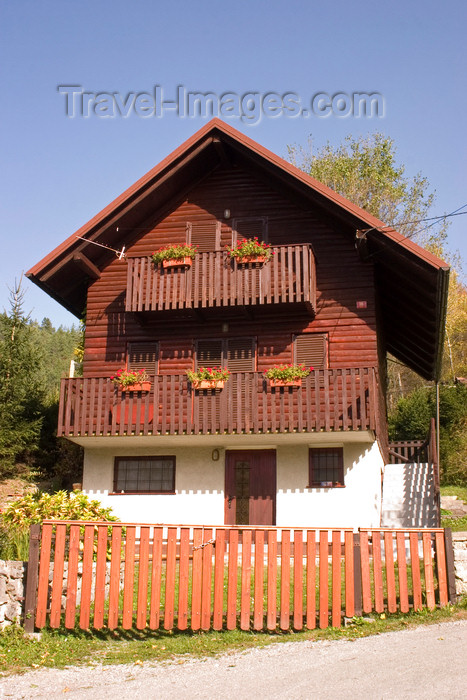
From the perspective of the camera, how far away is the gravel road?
7492 millimetres

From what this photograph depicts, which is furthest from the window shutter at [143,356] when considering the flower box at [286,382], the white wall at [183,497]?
the flower box at [286,382]

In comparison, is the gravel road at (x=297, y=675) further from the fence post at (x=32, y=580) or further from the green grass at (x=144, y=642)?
the fence post at (x=32, y=580)

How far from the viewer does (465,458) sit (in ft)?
95.0

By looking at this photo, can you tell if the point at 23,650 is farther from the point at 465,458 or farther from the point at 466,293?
the point at 466,293

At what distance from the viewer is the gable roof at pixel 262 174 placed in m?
18.7

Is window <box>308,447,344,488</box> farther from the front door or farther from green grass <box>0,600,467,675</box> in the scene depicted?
green grass <box>0,600,467,675</box>

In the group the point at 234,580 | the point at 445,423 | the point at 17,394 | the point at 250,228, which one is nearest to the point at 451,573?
the point at 234,580

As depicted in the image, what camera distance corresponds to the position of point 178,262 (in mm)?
19688

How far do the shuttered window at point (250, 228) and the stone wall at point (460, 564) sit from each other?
12.1 m

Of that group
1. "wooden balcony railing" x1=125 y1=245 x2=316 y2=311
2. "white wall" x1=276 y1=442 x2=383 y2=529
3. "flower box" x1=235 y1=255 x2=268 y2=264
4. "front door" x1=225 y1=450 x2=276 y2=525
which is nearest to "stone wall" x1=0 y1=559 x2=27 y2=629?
"front door" x1=225 y1=450 x2=276 y2=525

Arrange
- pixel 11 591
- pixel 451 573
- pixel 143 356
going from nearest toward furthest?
pixel 451 573 → pixel 11 591 → pixel 143 356

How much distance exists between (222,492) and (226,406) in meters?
2.33

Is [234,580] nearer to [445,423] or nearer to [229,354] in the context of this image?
[229,354]

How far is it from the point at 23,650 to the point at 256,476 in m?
10.4
